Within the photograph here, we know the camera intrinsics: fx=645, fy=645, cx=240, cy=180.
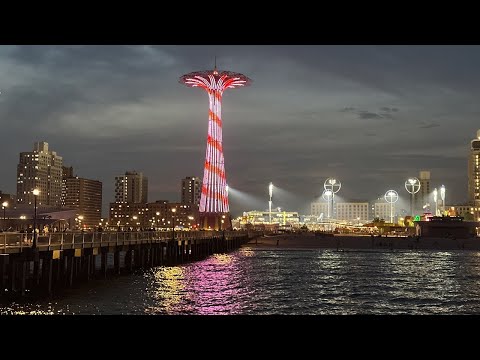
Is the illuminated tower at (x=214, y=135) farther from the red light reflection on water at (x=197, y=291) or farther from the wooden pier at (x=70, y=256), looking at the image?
the red light reflection on water at (x=197, y=291)

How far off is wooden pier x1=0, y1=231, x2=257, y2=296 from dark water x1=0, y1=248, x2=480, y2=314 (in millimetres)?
1250

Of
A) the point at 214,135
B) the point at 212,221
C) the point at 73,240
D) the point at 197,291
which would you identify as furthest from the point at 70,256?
the point at 212,221

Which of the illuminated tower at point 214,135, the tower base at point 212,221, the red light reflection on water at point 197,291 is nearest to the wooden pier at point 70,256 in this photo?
the red light reflection on water at point 197,291

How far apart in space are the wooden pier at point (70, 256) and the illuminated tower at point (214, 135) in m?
24.3

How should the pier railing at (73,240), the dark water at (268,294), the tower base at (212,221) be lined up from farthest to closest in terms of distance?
the tower base at (212,221) < the dark water at (268,294) < the pier railing at (73,240)

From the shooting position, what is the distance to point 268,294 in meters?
36.6

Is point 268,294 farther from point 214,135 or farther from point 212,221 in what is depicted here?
point 212,221

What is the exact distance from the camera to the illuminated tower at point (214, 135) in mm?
93625

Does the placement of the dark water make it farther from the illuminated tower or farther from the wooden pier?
the illuminated tower

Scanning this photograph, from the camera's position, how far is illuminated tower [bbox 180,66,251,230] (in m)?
93.6

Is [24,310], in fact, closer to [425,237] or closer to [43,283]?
[43,283]

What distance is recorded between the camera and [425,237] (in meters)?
155

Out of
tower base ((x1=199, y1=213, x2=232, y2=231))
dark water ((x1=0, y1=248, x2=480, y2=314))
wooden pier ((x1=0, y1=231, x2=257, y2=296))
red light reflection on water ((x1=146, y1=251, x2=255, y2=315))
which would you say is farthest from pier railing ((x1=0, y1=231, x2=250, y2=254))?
tower base ((x1=199, y1=213, x2=232, y2=231))
